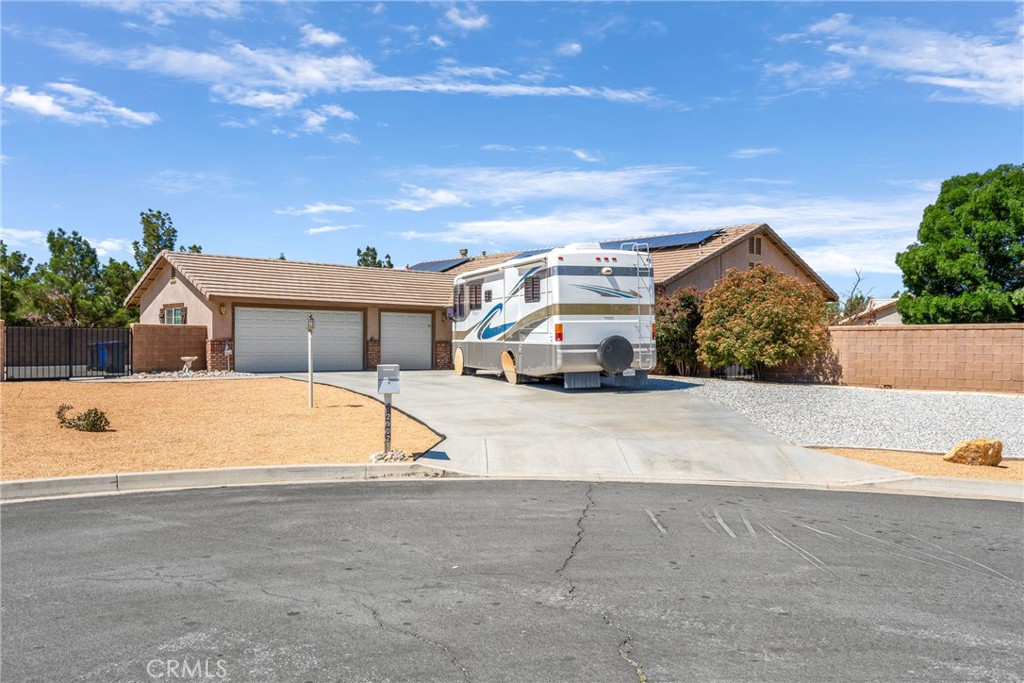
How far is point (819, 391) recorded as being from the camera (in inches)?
818

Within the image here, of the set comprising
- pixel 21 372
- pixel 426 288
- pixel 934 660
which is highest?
pixel 426 288

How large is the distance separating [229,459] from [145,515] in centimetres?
304

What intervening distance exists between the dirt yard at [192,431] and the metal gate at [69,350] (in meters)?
6.70

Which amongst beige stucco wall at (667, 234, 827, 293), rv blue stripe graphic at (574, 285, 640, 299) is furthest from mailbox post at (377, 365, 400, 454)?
beige stucco wall at (667, 234, 827, 293)

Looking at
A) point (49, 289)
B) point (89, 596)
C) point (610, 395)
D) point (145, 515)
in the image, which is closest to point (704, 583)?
point (89, 596)

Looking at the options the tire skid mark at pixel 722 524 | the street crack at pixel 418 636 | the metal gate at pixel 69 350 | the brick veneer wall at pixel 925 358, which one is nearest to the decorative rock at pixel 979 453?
the tire skid mark at pixel 722 524

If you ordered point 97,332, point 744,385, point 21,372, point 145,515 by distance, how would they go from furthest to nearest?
point 97,332, point 21,372, point 744,385, point 145,515

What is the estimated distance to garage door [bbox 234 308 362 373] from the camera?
28.2 m

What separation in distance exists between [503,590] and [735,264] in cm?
2720

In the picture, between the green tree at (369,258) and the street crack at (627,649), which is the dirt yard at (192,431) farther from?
the green tree at (369,258)

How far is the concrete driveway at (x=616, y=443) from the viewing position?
11.8 m

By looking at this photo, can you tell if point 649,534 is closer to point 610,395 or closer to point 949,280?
point 610,395

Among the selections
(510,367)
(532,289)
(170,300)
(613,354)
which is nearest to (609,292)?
(613,354)

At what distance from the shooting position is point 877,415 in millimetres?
17062
